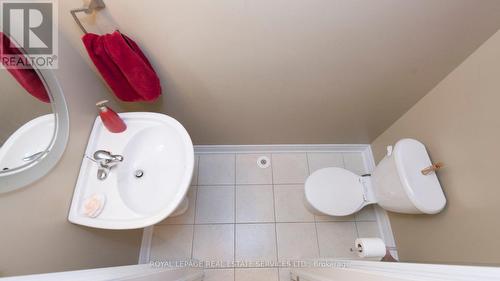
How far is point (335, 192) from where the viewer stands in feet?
4.71

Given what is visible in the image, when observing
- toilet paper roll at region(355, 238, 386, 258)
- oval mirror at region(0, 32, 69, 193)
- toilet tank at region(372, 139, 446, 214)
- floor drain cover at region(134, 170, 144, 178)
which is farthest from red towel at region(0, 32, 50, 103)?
toilet tank at region(372, 139, 446, 214)

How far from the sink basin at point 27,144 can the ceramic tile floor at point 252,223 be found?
113 cm

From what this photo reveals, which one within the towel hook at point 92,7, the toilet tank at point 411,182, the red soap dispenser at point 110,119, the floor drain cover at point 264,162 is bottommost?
the toilet tank at point 411,182

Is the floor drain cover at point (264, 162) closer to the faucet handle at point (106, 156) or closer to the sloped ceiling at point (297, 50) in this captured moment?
the sloped ceiling at point (297, 50)

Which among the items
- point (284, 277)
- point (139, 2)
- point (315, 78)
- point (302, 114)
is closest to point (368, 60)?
point (315, 78)

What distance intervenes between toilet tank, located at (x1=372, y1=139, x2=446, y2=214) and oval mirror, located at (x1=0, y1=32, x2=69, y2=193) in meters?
1.57

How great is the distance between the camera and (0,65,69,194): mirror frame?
1.99 ft

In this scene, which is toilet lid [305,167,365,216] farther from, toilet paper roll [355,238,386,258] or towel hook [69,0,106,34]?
towel hook [69,0,106,34]

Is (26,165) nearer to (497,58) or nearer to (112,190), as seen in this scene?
(112,190)

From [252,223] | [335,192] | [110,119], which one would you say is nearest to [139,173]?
[110,119]

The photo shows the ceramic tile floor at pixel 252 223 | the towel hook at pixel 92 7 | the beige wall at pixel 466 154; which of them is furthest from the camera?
the ceramic tile floor at pixel 252 223

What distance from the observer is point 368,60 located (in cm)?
104

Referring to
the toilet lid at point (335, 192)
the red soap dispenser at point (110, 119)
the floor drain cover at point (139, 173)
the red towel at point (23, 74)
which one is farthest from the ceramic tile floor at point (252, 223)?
the red towel at point (23, 74)

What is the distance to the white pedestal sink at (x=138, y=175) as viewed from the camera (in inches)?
31.4
